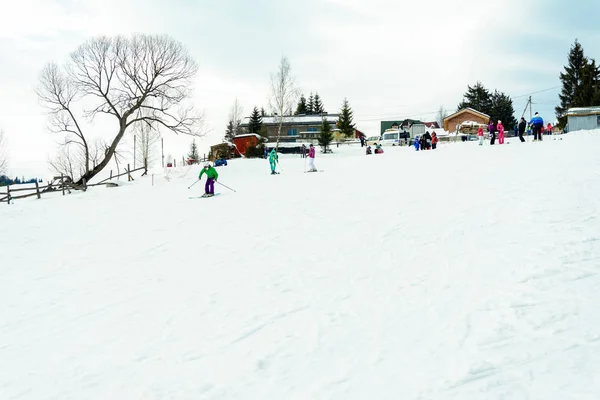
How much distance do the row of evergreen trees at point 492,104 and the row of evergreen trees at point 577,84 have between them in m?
16.2

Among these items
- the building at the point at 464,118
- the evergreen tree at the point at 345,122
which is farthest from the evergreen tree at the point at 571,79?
the evergreen tree at the point at 345,122

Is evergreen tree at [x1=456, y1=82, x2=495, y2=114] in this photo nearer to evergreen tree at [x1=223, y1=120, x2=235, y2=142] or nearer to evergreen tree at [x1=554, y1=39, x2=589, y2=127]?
evergreen tree at [x1=554, y1=39, x2=589, y2=127]

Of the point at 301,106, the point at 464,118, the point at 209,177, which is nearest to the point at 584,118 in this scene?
the point at 464,118

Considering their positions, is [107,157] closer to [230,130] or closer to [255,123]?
[255,123]

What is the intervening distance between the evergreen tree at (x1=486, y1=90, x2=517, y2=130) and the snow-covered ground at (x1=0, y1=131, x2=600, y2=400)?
6621cm

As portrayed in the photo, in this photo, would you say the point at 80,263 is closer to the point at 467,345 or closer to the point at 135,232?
the point at 135,232

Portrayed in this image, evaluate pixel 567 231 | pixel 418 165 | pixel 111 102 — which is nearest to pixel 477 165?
pixel 418 165

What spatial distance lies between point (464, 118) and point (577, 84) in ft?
48.5

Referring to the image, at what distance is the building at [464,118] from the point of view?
179 feet

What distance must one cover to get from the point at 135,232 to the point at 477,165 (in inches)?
581

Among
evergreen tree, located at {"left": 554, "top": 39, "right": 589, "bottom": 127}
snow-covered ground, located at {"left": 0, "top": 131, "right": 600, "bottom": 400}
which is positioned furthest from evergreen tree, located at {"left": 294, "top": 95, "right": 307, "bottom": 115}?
snow-covered ground, located at {"left": 0, "top": 131, "right": 600, "bottom": 400}

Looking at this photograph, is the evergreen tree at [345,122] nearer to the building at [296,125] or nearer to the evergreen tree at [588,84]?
the building at [296,125]

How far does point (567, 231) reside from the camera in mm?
6508

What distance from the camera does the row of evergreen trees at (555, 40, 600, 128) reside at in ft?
151
